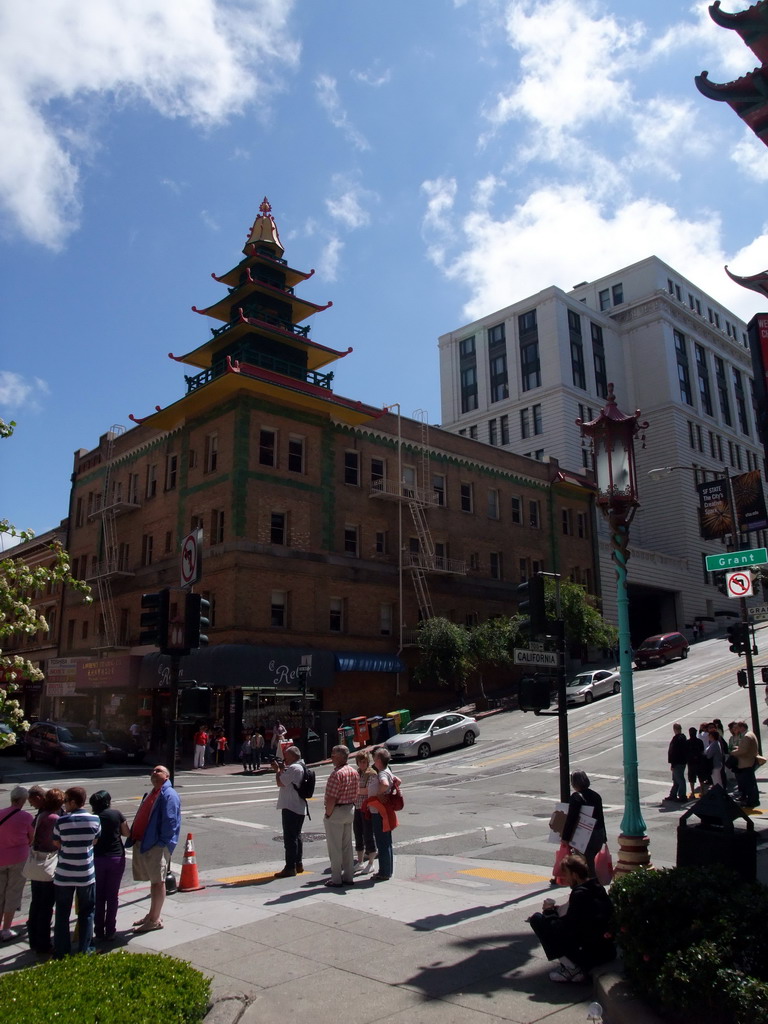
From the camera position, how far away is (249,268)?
133 ft

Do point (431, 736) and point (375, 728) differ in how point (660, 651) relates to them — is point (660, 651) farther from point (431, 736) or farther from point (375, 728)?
point (431, 736)

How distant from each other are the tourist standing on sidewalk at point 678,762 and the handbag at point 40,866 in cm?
1292

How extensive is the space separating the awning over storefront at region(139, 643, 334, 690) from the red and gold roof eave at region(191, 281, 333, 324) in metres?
17.5

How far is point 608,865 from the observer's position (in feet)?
25.4

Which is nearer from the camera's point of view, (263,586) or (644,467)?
(263,586)

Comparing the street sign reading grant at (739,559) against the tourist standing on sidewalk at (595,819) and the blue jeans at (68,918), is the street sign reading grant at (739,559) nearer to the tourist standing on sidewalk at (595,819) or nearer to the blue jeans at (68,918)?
the tourist standing on sidewalk at (595,819)

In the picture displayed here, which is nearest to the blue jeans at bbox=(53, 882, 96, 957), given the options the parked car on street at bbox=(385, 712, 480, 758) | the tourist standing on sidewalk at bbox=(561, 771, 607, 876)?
the tourist standing on sidewalk at bbox=(561, 771, 607, 876)

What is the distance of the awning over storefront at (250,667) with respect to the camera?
3181 centimetres

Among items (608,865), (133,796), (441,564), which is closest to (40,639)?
(441,564)

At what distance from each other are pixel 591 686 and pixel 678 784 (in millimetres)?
19803

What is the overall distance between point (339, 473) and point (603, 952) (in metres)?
33.8

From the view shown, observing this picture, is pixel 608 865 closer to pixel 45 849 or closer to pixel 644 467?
pixel 45 849

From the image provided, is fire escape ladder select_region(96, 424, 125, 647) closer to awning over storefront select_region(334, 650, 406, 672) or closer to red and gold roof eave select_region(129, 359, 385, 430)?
red and gold roof eave select_region(129, 359, 385, 430)

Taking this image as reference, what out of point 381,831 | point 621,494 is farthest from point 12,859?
point 621,494
